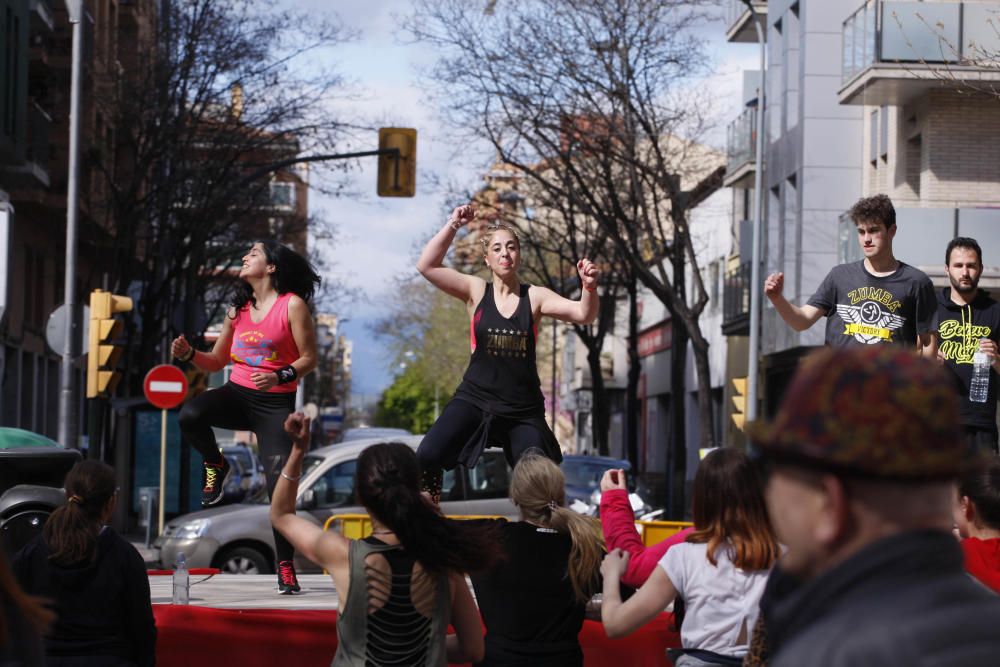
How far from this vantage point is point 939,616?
6.68 ft

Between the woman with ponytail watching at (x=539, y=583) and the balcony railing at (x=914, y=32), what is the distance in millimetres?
24550

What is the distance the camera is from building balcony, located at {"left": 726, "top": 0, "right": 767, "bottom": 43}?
42125mm

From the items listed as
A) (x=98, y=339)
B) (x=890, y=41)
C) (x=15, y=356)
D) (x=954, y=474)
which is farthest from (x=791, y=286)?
(x=954, y=474)

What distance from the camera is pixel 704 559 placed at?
4.92 meters

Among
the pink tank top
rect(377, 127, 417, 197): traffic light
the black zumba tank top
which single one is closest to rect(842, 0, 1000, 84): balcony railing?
rect(377, 127, 417, 197): traffic light

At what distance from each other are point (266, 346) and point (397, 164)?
572 inches

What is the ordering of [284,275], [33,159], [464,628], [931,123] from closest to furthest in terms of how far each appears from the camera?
[464,628] → [284,275] → [931,123] → [33,159]

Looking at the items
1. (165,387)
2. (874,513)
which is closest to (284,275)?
(874,513)

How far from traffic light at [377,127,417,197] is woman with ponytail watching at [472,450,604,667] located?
55.9 ft

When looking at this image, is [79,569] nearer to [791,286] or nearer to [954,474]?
[954,474]

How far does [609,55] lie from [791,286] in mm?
9651

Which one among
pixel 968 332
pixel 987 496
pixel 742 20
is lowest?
pixel 987 496

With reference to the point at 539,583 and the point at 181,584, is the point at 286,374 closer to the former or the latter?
the point at 181,584

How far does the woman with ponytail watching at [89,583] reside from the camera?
5910 millimetres
